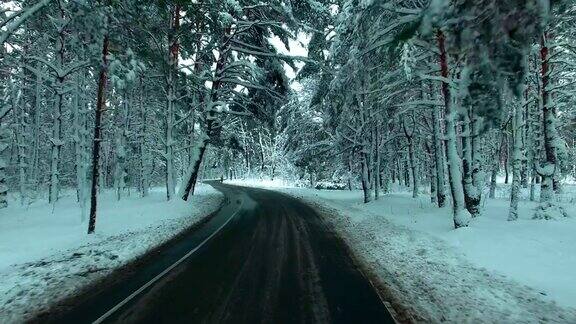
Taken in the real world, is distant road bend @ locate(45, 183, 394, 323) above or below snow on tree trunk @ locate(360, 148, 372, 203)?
below

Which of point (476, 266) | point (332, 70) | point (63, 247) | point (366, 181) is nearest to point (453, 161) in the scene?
point (476, 266)

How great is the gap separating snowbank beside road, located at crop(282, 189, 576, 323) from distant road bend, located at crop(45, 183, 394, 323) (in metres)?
0.82

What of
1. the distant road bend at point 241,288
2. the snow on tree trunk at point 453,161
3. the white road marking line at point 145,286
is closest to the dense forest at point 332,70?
the snow on tree trunk at point 453,161

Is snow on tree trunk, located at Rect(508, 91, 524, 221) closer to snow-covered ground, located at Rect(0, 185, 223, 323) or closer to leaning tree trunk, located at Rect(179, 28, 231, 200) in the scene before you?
snow-covered ground, located at Rect(0, 185, 223, 323)

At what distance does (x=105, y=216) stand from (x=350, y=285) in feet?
46.7

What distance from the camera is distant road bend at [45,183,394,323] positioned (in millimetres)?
6656

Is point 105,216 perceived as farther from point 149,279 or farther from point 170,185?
point 149,279

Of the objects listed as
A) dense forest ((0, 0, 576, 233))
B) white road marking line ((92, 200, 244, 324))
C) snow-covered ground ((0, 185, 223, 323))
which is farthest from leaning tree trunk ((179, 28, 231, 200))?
white road marking line ((92, 200, 244, 324))

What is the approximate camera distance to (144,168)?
3009 centimetres

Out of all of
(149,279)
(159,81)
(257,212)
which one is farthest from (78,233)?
(159,81)

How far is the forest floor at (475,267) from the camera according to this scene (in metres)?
6.89

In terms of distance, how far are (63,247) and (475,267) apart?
1090 cm

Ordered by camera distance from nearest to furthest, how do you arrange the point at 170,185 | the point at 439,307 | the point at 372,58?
1. the point at 439,307
2. the point at 372,58
3. the point at 170,185

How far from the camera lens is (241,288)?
8.12m
